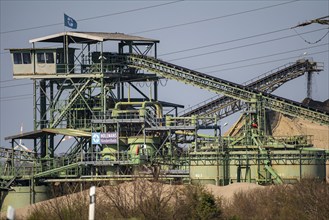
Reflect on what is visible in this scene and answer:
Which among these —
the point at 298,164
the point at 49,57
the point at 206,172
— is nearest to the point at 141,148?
the point at 206,172

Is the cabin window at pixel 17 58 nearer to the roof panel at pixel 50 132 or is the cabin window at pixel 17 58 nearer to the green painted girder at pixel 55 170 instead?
Result: the roof panel at pixel 50 132

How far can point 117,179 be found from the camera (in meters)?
74.6

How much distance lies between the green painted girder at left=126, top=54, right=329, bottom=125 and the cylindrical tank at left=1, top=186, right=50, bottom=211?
1211cm

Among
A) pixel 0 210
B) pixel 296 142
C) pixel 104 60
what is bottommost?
pixel 0 210

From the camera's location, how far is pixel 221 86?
270 ft

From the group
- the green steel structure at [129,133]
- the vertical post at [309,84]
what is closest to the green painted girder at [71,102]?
the green steel structure at [129,133]

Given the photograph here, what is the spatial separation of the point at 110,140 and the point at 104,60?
7.22 metres

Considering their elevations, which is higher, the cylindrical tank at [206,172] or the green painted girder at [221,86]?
the green painted girder at [221,86]

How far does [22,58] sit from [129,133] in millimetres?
11234

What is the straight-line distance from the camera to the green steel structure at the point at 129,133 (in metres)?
74.4

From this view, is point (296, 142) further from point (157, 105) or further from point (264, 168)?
point (157, 105)

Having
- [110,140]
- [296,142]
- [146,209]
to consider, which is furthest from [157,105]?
[146,209]

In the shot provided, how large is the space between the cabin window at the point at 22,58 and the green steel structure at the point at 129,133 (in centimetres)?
11

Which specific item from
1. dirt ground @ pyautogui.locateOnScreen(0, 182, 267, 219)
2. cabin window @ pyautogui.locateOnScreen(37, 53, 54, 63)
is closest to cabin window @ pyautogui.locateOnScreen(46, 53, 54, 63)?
cabin window @ pyautogui.locateOnScreen(37, 53, 54, 63)
